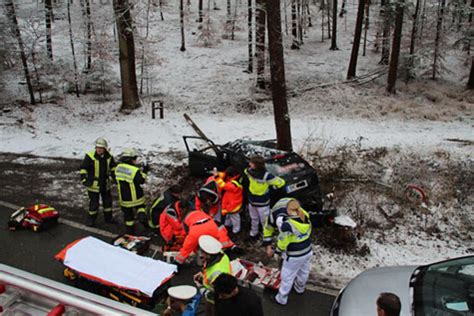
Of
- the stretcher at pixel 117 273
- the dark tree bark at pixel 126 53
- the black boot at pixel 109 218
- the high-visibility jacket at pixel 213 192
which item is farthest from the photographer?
the dark tree bark at pixel 126 53

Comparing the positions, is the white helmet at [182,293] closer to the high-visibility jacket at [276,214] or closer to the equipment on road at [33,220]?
the high-visibility jacket at [276,214]

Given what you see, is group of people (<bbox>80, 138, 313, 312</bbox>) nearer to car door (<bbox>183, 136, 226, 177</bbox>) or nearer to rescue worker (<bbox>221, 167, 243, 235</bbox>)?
rescue worker (<bbox>221, 167, 243, 235</bbox>)

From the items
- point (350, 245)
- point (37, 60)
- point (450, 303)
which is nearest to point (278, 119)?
point (350, 245)

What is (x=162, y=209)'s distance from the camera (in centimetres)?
759

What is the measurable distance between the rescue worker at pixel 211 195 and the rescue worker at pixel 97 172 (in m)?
1.95

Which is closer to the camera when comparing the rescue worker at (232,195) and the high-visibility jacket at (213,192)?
the high-visibility jacket at (213,192)

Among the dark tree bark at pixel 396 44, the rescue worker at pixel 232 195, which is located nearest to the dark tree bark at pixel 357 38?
the dark tree bark at pixel 396 44

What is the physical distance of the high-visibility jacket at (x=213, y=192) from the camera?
6.91 meters

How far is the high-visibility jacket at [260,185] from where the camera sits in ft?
23.2

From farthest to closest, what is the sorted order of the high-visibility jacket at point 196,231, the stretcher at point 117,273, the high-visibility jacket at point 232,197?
the high-visibility jacket at point 232,197
the high-visibility jacket at point 196,231
the stretcher at point 117,273

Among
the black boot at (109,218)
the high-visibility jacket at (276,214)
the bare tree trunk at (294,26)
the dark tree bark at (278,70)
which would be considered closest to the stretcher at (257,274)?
the high-visibility jacket at (276,214)

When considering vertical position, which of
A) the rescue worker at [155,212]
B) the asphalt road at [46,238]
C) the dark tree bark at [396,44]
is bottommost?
the asphalt road at [46,238]

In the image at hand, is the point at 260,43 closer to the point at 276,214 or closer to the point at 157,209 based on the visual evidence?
the point at 157,209

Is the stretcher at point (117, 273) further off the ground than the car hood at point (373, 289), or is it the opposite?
the car hood at point (373, 289)
